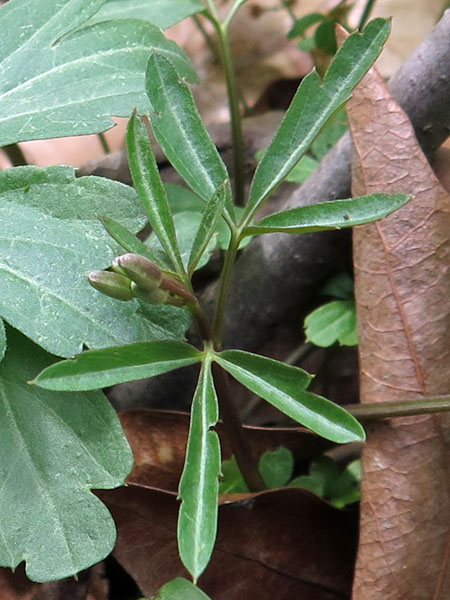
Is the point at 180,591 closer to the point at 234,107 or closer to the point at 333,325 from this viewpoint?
the point at 333,325

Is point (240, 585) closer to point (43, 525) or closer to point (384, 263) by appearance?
point (43, 525)

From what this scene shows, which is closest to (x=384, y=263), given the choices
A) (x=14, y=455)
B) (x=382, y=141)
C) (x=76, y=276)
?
(x=382, y=141)

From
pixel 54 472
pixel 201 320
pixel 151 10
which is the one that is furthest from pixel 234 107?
Result: pixel 54 472

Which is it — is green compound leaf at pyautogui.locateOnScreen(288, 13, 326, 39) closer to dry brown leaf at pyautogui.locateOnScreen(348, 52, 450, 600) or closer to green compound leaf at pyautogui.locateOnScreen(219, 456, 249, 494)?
dry brown leaf at pyautogui.locateOnScreen(348, 52, 450, 600)

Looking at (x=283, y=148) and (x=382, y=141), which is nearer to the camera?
(x=283, y=148)

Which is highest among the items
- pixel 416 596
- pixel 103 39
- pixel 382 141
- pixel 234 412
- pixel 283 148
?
pixel 103 39

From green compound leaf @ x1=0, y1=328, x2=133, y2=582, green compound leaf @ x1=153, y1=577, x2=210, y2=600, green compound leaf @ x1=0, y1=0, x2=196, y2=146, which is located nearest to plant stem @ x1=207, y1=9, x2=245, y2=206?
green compound leaf @ x1=0, y1=0, x2=196, y2=146

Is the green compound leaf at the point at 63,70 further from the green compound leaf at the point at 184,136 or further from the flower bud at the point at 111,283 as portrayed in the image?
the flower bud at the point at 111,283

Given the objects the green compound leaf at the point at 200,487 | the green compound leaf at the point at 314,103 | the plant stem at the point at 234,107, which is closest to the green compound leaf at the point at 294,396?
the green compound leaf at the point at 200,487
